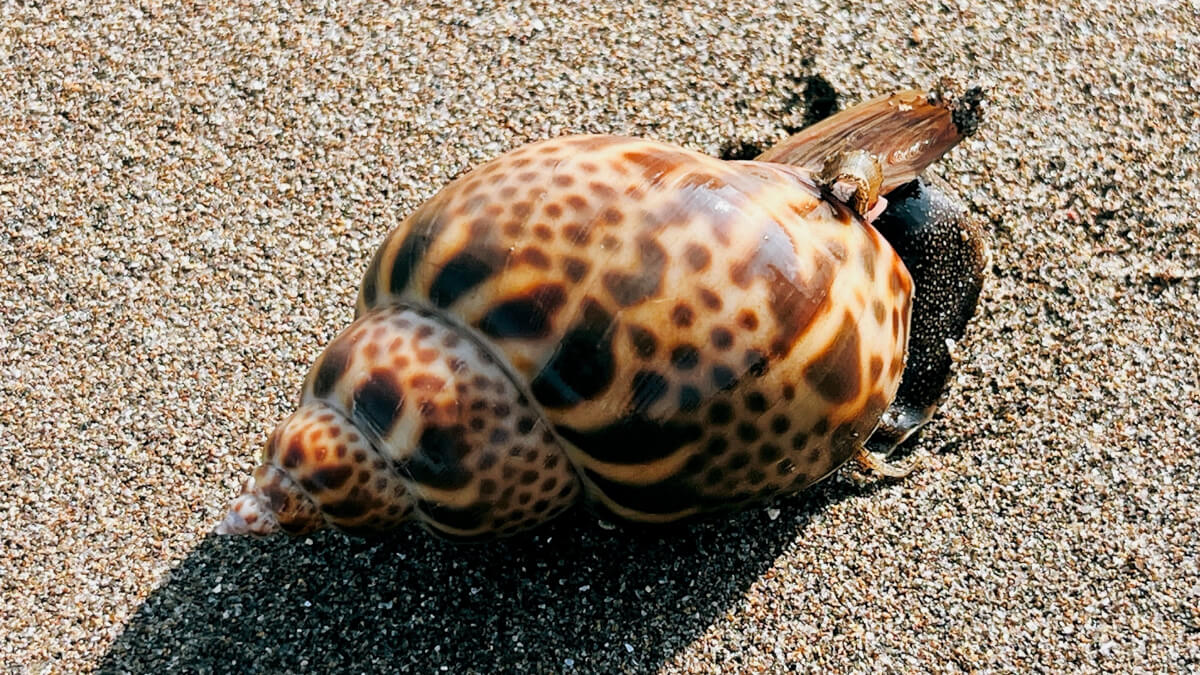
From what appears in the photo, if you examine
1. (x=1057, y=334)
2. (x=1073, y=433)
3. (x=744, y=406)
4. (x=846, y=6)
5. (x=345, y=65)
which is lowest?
(x=1073, y=433)

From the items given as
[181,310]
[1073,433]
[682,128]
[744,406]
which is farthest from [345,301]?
[1073,433]

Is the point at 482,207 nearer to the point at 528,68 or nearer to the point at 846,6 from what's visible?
the point at 528,68

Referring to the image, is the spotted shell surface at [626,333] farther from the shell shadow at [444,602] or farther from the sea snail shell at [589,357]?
the shell shadow at [444,602]

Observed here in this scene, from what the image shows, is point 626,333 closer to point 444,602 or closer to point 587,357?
point 587,357

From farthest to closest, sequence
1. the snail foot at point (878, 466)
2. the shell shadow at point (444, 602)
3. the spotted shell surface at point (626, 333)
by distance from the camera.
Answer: the snail foot at point (878, 466) → the shell shadow at point (444, 602) → the spotted shell surface at point (626, 333)

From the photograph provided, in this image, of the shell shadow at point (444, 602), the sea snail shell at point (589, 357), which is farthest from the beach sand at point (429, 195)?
the sea snail shell at point (589, 357)

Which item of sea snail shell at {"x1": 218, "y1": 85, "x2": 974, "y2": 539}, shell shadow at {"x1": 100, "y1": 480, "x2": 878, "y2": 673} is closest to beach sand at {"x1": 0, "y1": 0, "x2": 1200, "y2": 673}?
shell shadow at {"x1": 100, "y1": 480, "x2": 878, "y2": 673}

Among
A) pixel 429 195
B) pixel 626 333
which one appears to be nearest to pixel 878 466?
pixel 626 333
